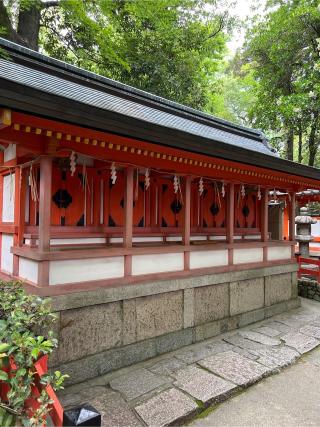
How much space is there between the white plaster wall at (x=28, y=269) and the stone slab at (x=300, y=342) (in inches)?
202

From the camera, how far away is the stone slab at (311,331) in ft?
21.8

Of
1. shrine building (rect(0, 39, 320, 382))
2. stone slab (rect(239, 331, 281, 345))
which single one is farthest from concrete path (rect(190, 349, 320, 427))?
shrine building (rect(0, 39, 320, 382))

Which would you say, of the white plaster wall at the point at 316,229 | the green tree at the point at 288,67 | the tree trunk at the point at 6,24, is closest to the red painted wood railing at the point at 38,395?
the tree trunk at the point at 6,24

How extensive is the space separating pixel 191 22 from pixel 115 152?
12963mm

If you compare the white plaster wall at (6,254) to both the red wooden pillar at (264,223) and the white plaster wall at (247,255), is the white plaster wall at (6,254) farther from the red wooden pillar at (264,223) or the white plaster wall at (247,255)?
the red wooden pillar at (264,223)

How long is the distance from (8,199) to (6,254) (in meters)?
1.05

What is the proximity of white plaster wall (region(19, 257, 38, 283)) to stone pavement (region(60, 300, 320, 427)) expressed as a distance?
1699 mm

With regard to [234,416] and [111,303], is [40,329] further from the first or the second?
Answer: [234,416]

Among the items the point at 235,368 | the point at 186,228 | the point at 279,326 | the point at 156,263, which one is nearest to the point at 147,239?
the point at 186,228

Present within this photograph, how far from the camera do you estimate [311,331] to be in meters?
6.87

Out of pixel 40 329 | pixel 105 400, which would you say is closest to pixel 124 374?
pixel 105 400

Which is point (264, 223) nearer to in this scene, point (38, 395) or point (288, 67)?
point (38, 395)

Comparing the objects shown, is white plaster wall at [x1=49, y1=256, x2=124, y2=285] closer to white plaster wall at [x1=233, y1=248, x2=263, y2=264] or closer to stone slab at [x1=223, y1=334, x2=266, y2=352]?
stone slab at [x1=223, y1=334, x2=266, y2=352]

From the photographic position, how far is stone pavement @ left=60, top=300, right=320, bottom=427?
376cm
